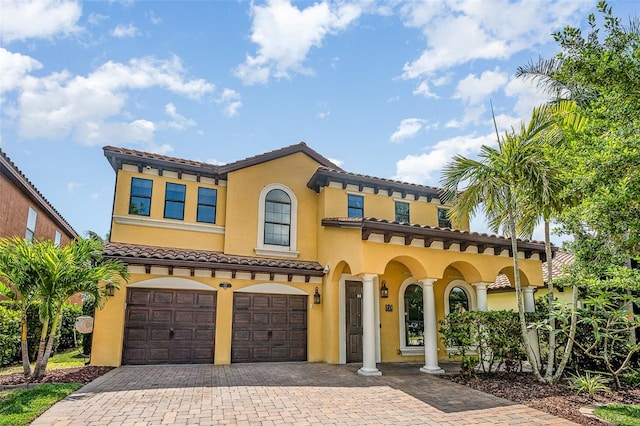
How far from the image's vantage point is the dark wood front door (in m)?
13.9

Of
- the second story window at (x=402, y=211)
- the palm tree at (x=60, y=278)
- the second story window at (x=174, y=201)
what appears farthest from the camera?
the second story window at (x=402, y=211)

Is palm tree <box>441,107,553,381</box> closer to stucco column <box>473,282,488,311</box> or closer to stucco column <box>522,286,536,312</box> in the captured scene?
stucco column <box>473,282,488,311</box>

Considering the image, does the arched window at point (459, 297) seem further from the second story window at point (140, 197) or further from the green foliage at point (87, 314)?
the green foliage at point (87, 314)

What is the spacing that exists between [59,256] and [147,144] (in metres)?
6.95

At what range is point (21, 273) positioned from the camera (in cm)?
943

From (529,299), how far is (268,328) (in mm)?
9143

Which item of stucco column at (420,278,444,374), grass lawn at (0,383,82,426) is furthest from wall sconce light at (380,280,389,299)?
grass lawn at (0,383,82,426)

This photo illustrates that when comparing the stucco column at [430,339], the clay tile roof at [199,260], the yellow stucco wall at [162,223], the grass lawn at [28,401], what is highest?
the yellow stucco wall at [162,223]

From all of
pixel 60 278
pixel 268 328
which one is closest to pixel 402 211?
pixel 268 328

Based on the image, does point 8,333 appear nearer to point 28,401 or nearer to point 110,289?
point 110,289

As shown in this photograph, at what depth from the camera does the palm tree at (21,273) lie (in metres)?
9.33

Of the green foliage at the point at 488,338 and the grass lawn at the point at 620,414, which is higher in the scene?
the green foliage at the point at 488,338

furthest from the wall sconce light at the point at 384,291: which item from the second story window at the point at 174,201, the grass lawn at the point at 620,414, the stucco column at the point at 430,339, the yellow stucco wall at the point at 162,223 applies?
the second story window at the point at 174,201

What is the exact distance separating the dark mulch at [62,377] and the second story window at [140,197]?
5356 mm
